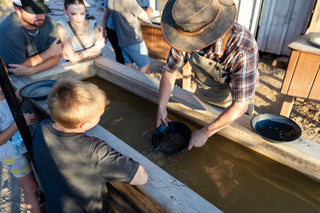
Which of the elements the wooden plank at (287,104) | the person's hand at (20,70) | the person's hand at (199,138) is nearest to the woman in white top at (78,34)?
the person's hand at (20,70)

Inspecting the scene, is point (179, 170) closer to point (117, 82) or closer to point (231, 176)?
point (231, 176)

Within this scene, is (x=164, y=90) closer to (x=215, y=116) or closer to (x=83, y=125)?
(x=215, y=116)

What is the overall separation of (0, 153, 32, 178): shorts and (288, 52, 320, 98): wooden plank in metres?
3.22

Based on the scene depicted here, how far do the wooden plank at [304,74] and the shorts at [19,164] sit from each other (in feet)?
10.6

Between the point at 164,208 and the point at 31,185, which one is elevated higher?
the point at 164,208

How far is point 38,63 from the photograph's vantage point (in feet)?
8.76

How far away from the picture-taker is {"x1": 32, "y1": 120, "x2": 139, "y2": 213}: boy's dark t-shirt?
119 centimetres

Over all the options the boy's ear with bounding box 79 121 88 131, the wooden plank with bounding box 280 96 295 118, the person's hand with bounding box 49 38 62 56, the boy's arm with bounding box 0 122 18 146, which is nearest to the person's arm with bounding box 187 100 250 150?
the boy's ear with bounding box 79 121 88 131

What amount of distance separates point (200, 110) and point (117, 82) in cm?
126

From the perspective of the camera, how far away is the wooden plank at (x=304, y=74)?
291 centimetres

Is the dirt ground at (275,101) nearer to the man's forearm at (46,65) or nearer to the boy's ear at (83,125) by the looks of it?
the man's forearm at (46,65)

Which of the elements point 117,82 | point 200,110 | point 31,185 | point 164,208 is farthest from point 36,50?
point 164,208

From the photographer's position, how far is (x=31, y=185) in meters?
1.99

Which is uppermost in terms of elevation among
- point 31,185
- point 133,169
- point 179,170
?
point 133,169
